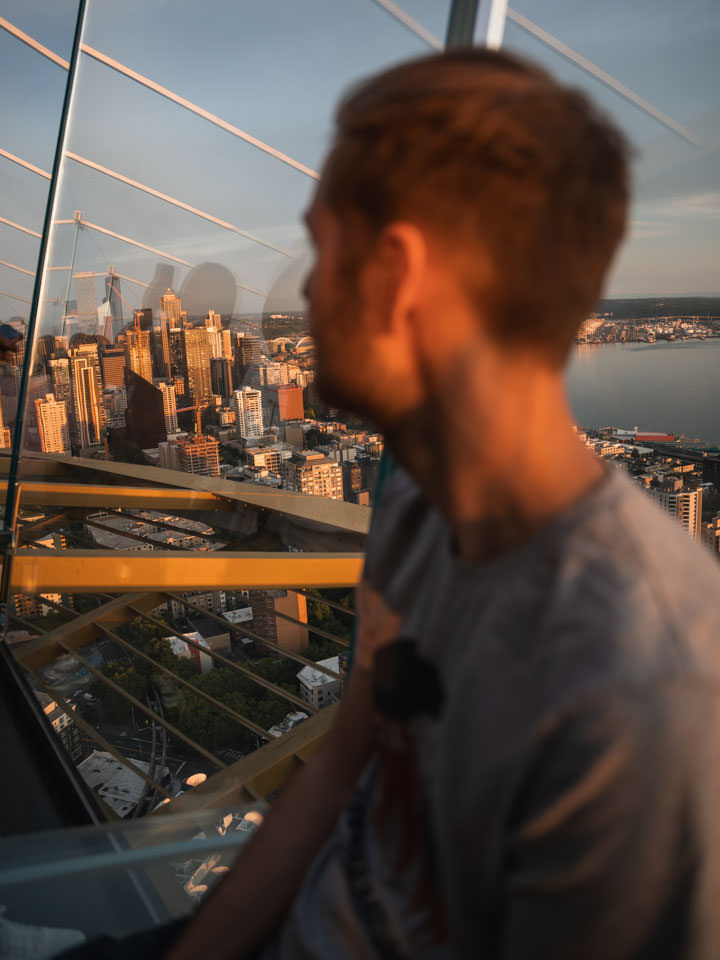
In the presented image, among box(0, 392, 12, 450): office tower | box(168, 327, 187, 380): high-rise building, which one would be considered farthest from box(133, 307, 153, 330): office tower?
box(0, 392, 12, 450): office tower

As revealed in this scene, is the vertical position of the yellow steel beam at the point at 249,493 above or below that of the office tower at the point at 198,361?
below

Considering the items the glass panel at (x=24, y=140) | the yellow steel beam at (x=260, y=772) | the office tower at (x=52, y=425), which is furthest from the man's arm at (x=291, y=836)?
the glass panel at (x=24, y=140)

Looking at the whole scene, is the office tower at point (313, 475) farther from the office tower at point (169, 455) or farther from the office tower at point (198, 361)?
the office tower at point (169, 455)

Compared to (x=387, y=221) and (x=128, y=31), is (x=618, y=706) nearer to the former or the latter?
(x=387, y=221)

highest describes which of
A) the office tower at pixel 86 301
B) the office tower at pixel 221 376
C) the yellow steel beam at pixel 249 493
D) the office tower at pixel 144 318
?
the office tower at pixel 86 301

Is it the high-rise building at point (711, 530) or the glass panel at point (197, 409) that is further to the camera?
the glass panel at point (197, 409)

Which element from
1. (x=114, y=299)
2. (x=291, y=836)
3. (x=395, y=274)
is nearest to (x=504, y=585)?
(x=395, y=274)

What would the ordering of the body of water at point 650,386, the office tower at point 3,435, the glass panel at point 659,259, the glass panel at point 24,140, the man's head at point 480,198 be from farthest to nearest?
the office tower at point 3,435, the glass panel at point 24,140, the body of water at point 650,386, the glass panel at point 659,259, the man's head at point 480,198
